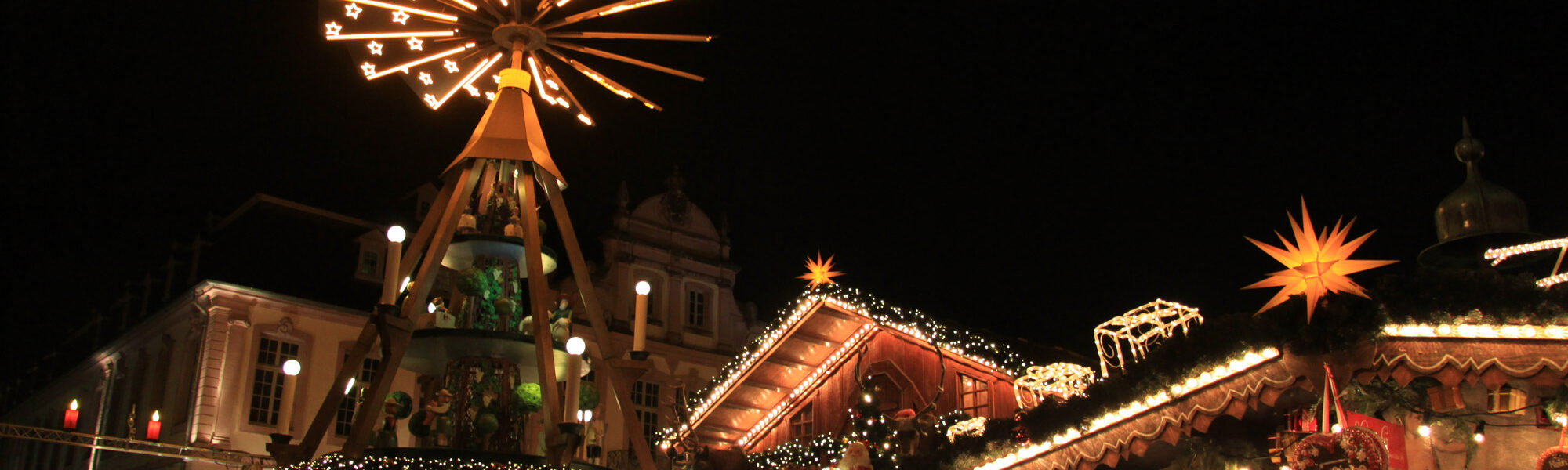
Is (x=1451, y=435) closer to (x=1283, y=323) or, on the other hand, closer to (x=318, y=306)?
(x=1283, y=323)

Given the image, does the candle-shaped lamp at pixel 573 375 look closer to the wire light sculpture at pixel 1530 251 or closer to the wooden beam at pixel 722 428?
the wire light sculpture at pixel 1530 251

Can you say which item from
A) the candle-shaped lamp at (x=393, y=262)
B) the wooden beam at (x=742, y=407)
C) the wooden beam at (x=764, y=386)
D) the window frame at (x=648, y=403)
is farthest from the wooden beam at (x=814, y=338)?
the window frame at (x=648, y=403)

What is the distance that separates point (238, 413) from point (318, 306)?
2399mm

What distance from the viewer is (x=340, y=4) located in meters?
9.33

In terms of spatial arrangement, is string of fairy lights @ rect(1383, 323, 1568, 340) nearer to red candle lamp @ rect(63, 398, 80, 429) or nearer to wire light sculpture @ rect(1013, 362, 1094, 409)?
wire light sculpture @ rect(1013, 362, 1094, 409)

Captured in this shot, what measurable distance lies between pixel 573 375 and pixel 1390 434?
17.4 feet

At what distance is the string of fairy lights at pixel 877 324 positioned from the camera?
563 inches

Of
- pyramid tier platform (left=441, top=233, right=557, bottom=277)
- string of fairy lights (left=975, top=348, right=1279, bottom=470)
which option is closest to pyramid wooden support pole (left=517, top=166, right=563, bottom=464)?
Answer: pyramid tier platform (left=441, top=233, right=557, bottom=277)


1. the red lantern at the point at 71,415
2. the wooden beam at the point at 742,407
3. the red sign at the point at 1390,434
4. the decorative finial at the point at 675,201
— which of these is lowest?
the red sign at the point at 1390,434

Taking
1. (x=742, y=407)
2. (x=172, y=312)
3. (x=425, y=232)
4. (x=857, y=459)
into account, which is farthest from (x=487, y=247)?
(x=172, y=312)

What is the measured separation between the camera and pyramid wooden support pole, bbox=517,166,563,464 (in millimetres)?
7402

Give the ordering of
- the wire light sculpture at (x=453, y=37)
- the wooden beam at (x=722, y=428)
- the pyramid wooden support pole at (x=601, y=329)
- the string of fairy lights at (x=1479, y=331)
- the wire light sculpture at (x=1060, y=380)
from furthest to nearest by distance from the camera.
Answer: the wooden beam at (x=722, y=428) → the wire light sculpture at (x=1060, y=380) → the wire light sculpture at (x=453, y=37) → the pyramid wooden support pole at (x=601, y=329) → the string of fairy lights at (x=1479, y=331)

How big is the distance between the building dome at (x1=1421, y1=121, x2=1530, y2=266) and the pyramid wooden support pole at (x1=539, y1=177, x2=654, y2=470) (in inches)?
220

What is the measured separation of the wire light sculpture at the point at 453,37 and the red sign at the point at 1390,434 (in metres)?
5.50
